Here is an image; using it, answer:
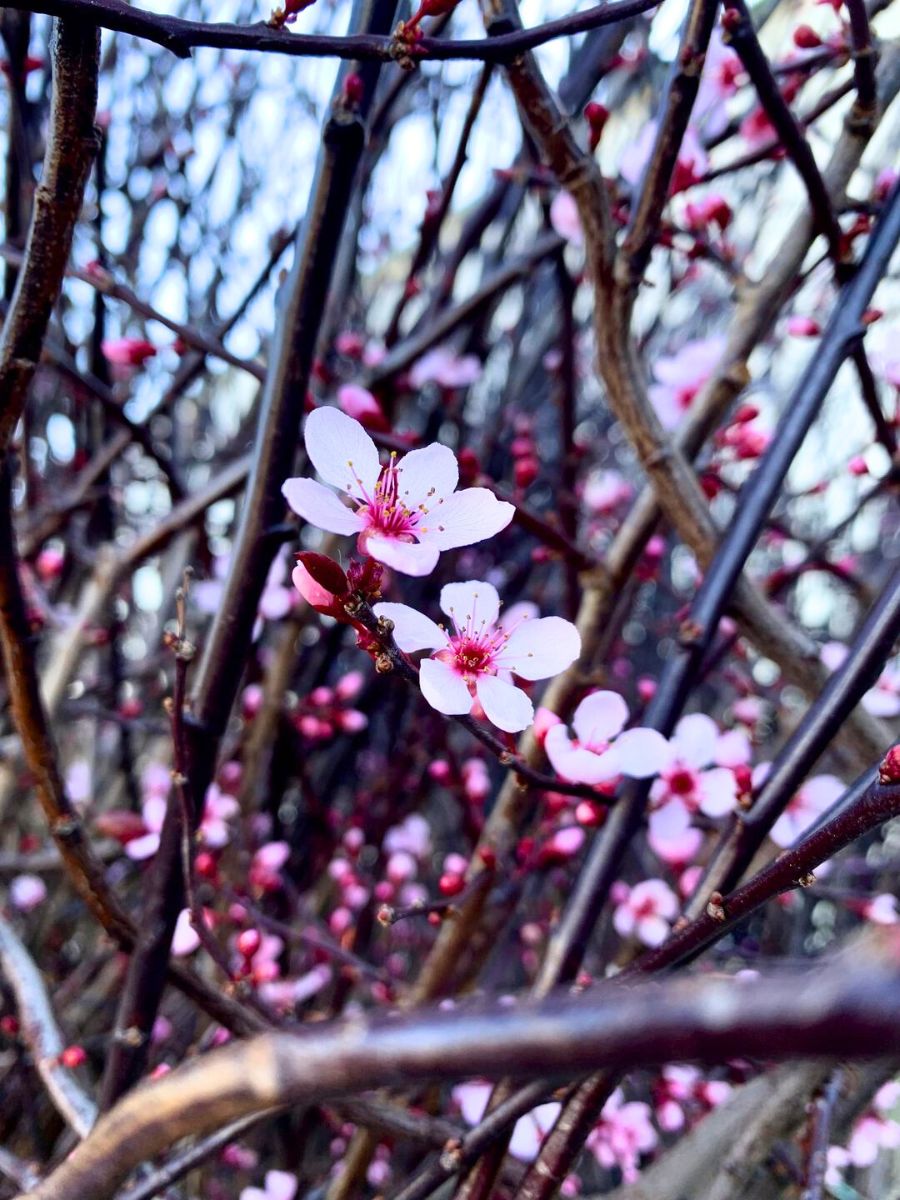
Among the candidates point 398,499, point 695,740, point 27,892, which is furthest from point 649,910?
point 27,892

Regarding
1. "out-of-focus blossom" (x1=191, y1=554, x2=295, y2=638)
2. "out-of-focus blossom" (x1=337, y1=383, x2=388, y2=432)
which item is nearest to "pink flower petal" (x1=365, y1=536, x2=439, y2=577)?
"out-of-focus blossom" (x1=337, y1=383, x2=388, y2=432)

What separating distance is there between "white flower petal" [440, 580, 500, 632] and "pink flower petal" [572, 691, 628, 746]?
0.77 ft

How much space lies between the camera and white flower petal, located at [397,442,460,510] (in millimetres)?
623

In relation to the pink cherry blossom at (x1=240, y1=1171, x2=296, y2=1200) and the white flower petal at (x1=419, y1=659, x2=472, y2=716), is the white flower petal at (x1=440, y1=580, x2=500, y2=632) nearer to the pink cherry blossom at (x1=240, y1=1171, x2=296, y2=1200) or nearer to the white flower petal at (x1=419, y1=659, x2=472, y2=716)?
the white flower petal at (x1=419, y1=659, x2=472, y2=716)

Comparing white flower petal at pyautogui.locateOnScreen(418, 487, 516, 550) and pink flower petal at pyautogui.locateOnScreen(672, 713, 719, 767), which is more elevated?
white flower petal at pyautogui.locateOnScreen(418, 487, 516, 550)

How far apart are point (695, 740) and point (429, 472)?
24.4 inches

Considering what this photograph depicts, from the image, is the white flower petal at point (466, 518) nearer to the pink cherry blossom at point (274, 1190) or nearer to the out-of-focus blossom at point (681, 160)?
the out-of-focus blossom at point (681, 160)

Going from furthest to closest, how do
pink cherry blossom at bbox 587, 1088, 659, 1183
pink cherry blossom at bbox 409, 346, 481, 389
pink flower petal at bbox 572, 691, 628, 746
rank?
pink cherry blossom at bbox 409, 346, 481, 389
pink cherry blossom at bbox 587, 1088, 659, 1183
pink flower petal at bbox 572, 691, 628, 746

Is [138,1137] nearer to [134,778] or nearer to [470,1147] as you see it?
[470,1147]

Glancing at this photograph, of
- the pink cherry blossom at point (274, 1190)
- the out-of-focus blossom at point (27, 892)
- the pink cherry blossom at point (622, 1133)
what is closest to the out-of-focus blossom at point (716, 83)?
the pink cherry blossom at point (622, 1133)

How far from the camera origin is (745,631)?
111cm

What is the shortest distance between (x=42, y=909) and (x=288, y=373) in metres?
2.13

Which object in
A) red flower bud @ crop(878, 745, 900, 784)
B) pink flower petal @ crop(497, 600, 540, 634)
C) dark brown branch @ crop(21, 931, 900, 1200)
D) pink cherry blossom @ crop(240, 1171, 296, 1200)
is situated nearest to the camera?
dark brown branch @ crop(21, 931, 900, 1200)

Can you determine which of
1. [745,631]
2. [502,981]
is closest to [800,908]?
[502,981]
